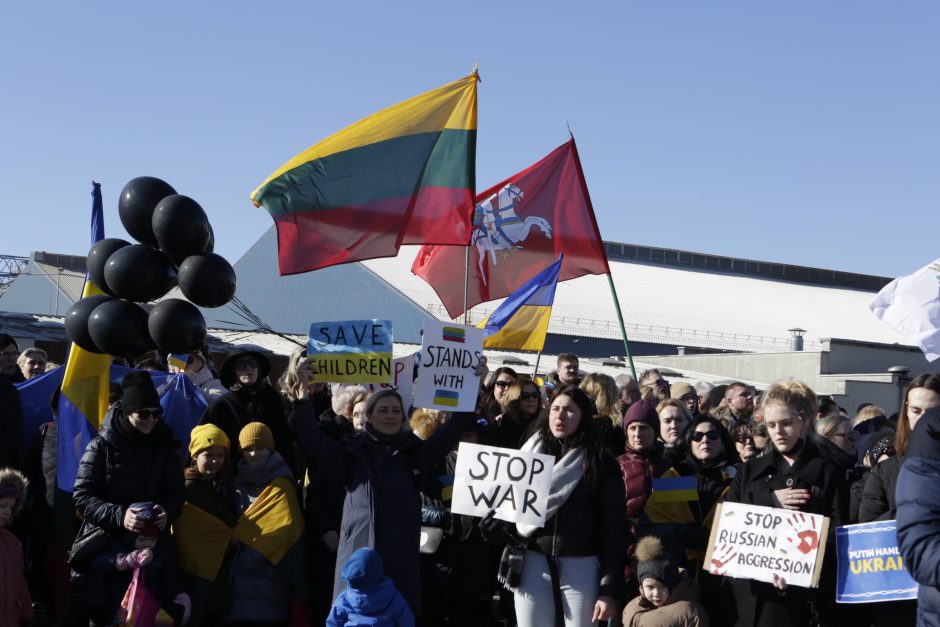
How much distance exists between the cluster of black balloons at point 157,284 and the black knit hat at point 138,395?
1252 mm

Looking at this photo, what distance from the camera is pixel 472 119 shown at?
1004 cm

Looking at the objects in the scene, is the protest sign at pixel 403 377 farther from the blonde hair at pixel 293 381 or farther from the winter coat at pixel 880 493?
the winter coat at pixel 880 493

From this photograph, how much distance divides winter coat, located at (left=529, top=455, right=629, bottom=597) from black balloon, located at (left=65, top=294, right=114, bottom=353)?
4.06 m

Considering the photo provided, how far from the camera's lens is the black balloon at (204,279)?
8.34 m

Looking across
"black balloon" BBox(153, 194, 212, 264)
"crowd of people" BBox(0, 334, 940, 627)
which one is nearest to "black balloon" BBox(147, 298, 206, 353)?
"black balloon" BBox(153, 194, 212, 264)

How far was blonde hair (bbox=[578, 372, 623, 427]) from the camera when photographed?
839 centimetres

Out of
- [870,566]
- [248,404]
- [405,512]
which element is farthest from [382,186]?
[870,566]

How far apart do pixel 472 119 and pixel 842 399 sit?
23.0 metres

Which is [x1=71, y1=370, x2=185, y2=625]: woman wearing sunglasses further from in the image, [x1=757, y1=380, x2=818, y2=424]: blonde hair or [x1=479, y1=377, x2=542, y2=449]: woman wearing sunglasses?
[x1=757, y1=380, x2=818, y2=424]: blonde hair

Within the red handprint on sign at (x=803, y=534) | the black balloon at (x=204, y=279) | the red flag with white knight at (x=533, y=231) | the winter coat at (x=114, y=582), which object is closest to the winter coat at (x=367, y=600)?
the winter coat at (x=114, y=582)

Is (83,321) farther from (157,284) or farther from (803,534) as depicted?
(803,534)

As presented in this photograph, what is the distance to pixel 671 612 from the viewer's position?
21.8 ft

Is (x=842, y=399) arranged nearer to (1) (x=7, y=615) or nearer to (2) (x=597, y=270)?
(2) (x=597, y=270)

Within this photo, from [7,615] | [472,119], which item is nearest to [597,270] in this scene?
[472,119]
